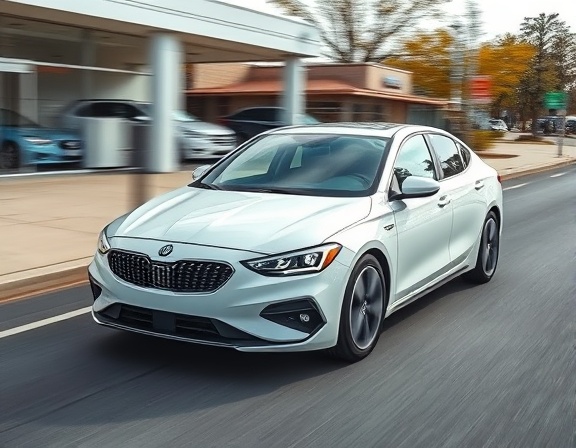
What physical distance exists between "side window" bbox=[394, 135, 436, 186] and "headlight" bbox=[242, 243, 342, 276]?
1407 millimetres

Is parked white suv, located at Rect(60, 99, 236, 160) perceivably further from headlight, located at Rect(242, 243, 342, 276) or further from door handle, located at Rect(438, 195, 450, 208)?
headlight, located at Rect(242, 243, 342, 276)

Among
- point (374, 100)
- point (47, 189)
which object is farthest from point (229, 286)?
point (374, 100)

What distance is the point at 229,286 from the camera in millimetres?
4746

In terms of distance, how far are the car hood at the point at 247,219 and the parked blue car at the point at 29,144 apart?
39.3 ft

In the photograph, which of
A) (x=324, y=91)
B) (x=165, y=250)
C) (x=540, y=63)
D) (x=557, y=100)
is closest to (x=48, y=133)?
(x=165, y=250)

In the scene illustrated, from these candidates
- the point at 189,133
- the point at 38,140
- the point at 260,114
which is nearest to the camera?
the point at 38,140

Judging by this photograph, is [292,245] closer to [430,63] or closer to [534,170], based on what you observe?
[534,170]

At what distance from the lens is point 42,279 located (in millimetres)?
7719

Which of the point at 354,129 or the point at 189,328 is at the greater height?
the point at 354,129

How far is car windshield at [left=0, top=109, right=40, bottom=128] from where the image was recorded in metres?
16.9

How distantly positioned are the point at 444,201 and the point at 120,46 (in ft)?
52.9

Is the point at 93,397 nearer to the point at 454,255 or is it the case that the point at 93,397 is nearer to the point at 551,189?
the point at 454,255

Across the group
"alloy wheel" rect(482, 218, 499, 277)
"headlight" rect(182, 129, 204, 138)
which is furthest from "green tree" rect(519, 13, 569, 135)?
"alloy wheel" rect(482, 218, 499, 277)

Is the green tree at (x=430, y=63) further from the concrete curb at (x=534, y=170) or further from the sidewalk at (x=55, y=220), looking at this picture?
the sidewalk at (x=55, y=220)
